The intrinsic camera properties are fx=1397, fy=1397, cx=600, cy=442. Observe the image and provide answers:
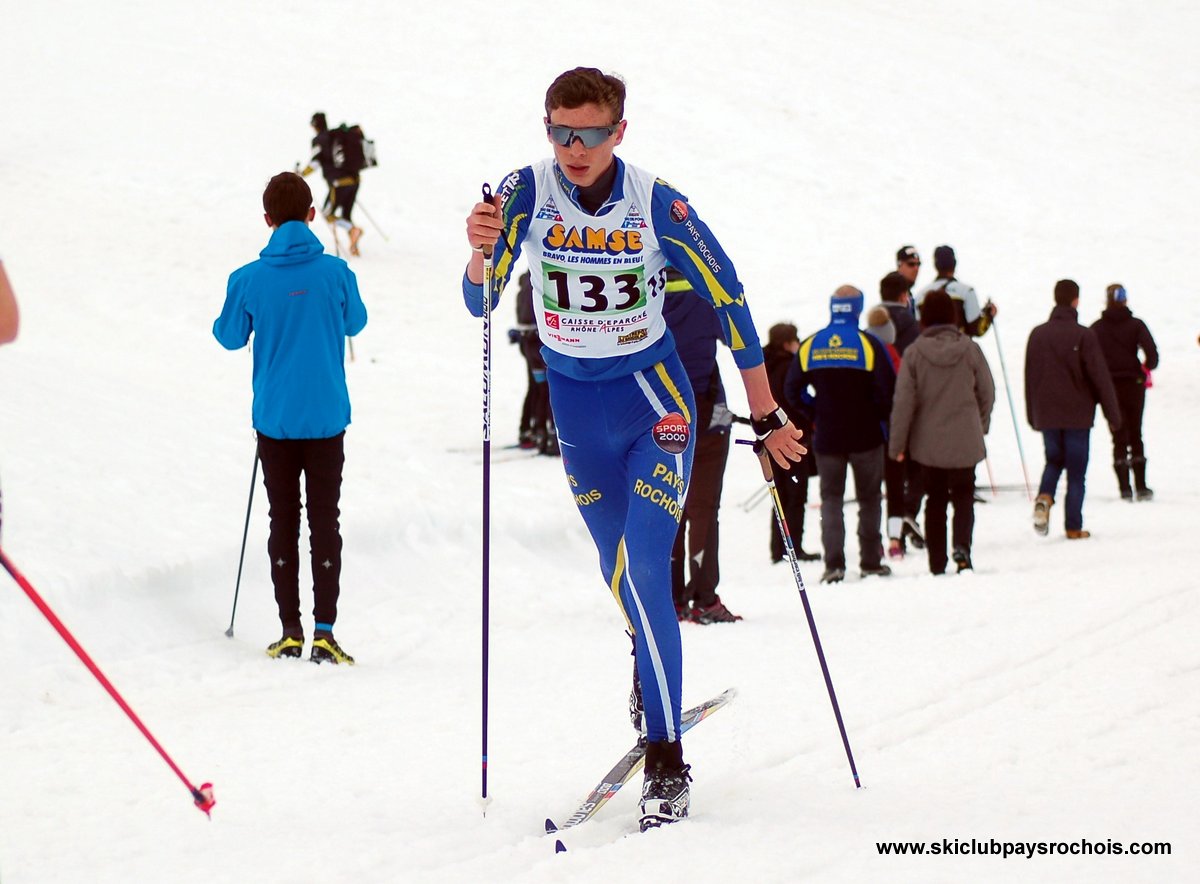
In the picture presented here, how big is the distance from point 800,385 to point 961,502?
146 centimetres

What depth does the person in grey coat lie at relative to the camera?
9984mm

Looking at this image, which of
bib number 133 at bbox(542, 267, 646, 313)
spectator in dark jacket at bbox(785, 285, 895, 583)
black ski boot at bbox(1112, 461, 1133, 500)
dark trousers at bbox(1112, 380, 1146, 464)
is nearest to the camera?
bib number 133 at bbox(542, 267, 646, 313)

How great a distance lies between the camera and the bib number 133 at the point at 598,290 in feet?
14.7

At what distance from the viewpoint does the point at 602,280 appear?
447cm

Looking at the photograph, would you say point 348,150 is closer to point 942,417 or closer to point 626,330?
point 942,417

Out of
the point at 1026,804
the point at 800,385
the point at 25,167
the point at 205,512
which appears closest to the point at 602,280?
the point at 1026,804

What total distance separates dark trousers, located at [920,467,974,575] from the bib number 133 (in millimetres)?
5864

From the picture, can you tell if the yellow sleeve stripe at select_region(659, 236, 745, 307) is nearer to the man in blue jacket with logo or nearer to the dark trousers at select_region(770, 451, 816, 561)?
the man in blue jacket with logo

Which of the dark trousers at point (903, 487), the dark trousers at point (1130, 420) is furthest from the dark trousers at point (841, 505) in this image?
the dark trousers at point (1130, 420)

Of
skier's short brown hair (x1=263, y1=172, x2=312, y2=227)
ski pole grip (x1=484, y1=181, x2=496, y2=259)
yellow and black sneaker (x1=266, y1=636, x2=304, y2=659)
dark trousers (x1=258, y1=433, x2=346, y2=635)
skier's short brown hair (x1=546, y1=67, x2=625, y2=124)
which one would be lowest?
yellow and black sneaker (x1=266, y1=636, x2=304, y2=659)

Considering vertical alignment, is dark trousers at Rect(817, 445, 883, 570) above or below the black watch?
below

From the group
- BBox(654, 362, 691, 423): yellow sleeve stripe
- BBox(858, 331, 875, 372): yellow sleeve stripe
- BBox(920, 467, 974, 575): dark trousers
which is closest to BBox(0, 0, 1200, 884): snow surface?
BBox(920, 467, 974, 575): dark trousers

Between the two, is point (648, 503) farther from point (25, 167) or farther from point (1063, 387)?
point (25, 167)

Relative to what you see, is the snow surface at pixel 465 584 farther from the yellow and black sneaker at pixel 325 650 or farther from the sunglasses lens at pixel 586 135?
the sunglasses lens at pixel 586 135
